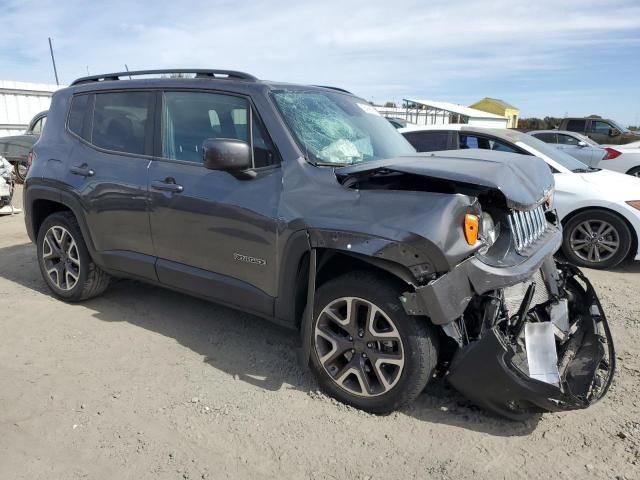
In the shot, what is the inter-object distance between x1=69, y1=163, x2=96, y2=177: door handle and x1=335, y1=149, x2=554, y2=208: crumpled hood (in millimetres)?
2307

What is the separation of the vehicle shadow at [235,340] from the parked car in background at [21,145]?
26.5 ft

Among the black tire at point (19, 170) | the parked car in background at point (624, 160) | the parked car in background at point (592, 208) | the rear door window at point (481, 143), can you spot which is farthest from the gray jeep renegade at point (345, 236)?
the black tire at point (19, 170)

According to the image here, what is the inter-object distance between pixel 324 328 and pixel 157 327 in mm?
1774

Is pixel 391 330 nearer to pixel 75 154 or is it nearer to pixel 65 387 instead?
pixel 65 387

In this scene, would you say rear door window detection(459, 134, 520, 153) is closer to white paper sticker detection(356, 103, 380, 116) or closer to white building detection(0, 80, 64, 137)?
white paper sticker detection(356, 103, 380, 116)

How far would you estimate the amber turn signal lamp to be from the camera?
2701 millimetres

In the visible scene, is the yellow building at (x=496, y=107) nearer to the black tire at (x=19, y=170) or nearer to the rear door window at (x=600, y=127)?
the rear door window at (x=600, y=127)

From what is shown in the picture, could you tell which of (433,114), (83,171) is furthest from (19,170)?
(433,114)

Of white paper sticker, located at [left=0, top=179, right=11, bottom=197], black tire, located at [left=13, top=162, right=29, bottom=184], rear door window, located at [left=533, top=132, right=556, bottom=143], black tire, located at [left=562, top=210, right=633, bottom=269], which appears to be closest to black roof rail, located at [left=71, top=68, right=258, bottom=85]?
black tire, located at [left=562, top=210, right=633, bottom=269]

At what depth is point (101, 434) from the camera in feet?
9.44

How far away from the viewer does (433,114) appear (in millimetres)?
28203

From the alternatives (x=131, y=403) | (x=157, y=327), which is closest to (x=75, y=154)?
(x=157, y=327)

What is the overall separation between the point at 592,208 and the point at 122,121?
5127 millimetres

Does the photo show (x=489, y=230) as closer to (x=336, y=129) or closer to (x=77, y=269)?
(x=336, y=129)
